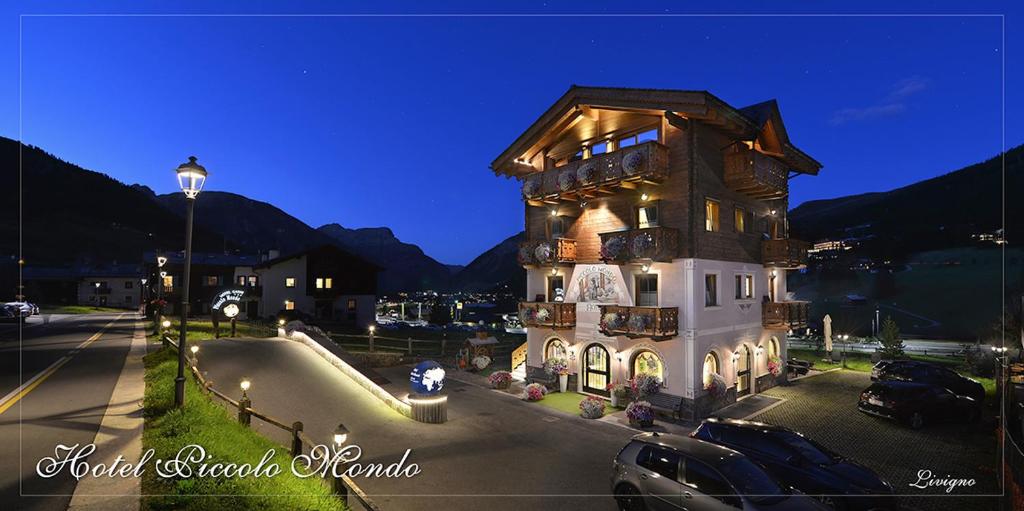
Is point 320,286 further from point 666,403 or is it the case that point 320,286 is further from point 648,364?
point 666,403

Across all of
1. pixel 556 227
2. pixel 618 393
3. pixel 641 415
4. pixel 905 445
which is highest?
pixel 556 227

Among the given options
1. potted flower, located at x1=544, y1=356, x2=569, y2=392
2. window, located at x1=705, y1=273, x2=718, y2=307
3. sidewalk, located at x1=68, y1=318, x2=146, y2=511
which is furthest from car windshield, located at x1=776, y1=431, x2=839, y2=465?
sidewalk, located at x1=68, y1=318, x2=146, y2=511

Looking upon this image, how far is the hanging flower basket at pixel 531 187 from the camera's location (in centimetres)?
2364

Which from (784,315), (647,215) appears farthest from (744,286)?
(647,215)

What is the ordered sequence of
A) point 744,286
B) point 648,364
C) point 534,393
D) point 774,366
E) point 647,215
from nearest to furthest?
point 648,364 < point 647,215 < point 534,393 < point 744,286 < point 774,366

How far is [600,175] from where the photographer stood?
2062 cm

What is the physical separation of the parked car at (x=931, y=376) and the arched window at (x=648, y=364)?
10920 millimetres

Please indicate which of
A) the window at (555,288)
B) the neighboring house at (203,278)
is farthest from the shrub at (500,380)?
the neighboring house at (203,278)

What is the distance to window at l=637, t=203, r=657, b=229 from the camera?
2041 cm

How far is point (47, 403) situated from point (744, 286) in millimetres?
28386

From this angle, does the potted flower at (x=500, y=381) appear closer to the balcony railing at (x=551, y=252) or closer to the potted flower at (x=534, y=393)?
the potted flower at (x=534, y=393)

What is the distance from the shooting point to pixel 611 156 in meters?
20.4

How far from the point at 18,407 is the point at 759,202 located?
31.4 metres

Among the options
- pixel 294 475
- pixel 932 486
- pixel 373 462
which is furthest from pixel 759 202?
pixel 294 475
